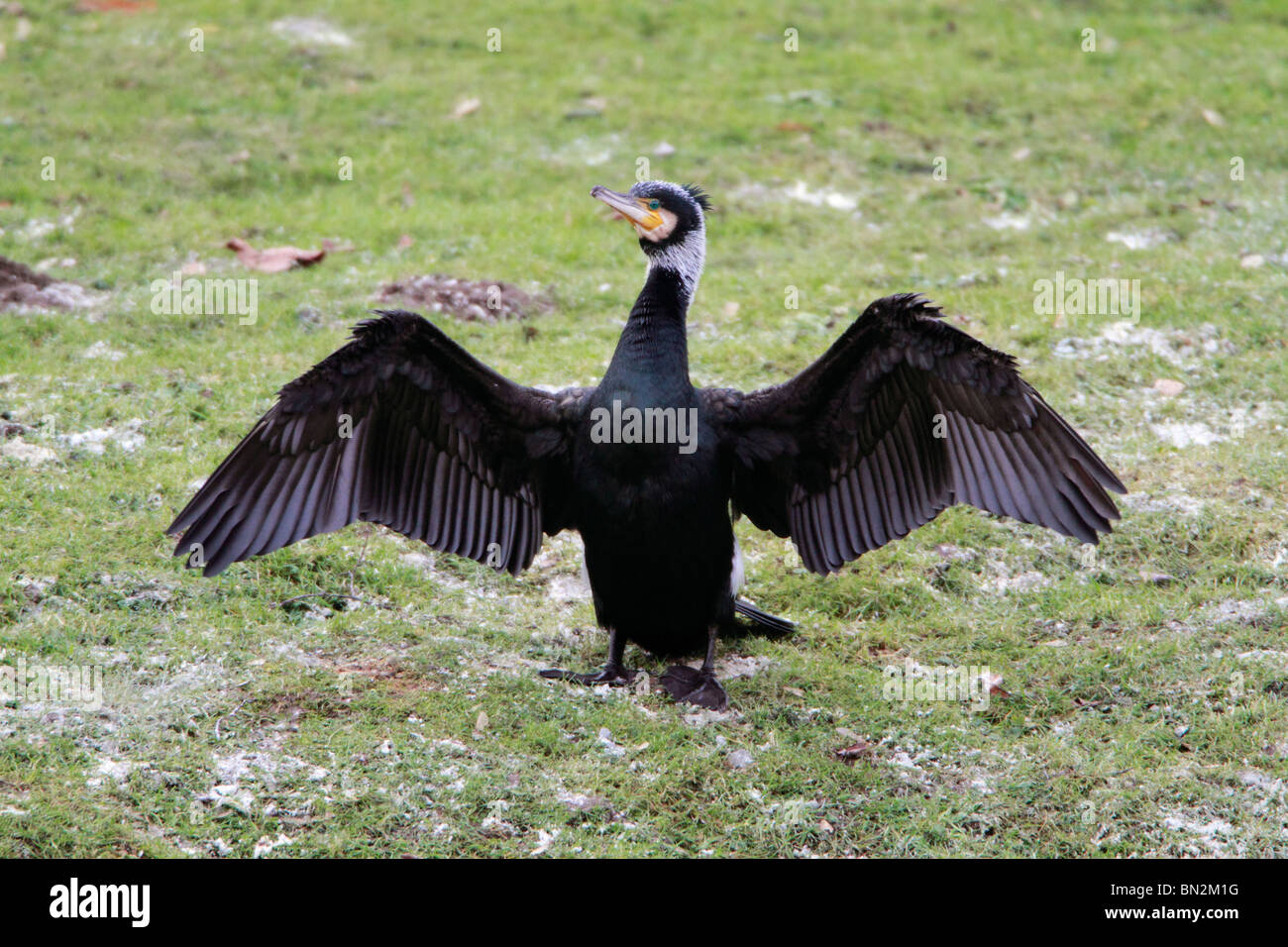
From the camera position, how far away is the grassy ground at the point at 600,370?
16.8 feet

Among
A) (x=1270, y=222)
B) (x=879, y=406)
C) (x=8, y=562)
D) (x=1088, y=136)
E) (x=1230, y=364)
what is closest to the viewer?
(x=879, y=406)

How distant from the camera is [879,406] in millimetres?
5805

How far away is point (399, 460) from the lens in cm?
607

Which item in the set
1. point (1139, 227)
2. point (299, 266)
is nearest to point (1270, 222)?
point (1139, 227)

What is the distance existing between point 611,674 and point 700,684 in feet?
1.31

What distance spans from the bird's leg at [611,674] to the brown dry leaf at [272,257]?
15.5 feet

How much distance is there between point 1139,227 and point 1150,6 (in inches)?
221

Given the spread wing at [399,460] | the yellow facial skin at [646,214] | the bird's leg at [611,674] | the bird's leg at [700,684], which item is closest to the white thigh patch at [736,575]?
the bird's leg at [700,684]

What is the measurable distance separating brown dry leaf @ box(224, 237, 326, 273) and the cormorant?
13.6 ft

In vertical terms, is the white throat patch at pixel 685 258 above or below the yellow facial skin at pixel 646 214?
below

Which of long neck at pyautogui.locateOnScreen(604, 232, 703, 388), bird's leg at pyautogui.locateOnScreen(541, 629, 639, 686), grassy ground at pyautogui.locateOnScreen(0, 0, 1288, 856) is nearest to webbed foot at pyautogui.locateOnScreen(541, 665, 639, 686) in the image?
bird's leg at pyautogui.locateOnScreen(541, 629, 639, 686)

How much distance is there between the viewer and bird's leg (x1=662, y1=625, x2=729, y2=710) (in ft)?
19.2

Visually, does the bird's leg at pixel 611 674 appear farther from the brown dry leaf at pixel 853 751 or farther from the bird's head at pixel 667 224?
the bird's head at pixel 667 224

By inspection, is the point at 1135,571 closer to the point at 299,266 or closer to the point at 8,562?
the point at 8,562
